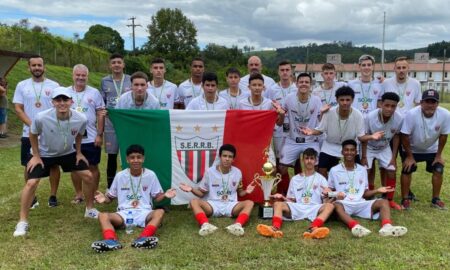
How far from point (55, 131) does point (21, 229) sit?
4.04 ft

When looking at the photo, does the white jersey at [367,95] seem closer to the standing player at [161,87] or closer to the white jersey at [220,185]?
the white jersey at [220,185]

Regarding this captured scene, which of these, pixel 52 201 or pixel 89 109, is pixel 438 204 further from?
pixel 52 201

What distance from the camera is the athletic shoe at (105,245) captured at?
463 cm

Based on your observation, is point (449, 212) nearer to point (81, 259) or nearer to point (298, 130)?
point (298, 130)

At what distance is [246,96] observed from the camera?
6.89m

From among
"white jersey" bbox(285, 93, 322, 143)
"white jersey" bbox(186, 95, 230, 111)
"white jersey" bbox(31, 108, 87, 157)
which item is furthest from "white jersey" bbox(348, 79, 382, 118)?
"white jersey" bbox(31, 108, 87, 157)

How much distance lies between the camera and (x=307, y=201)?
19.3ft

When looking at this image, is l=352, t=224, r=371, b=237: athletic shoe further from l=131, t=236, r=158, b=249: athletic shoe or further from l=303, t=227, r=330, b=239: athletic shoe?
l=131, t=236, r=158, b=249: athletic shoe

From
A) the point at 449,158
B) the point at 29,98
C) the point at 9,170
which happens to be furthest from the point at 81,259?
the point at 449,158

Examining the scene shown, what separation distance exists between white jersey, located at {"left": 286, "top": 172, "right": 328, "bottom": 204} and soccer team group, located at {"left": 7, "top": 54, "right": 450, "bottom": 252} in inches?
0.5

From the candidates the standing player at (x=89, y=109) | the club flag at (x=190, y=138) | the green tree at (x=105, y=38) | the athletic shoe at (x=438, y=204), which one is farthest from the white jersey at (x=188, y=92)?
the green tree at (x=105, y=38)

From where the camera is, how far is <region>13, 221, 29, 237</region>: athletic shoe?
5.18m

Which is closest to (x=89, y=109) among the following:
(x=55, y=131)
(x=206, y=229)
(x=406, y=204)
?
(x=55, y=131)

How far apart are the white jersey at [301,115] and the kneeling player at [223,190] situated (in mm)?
1131
